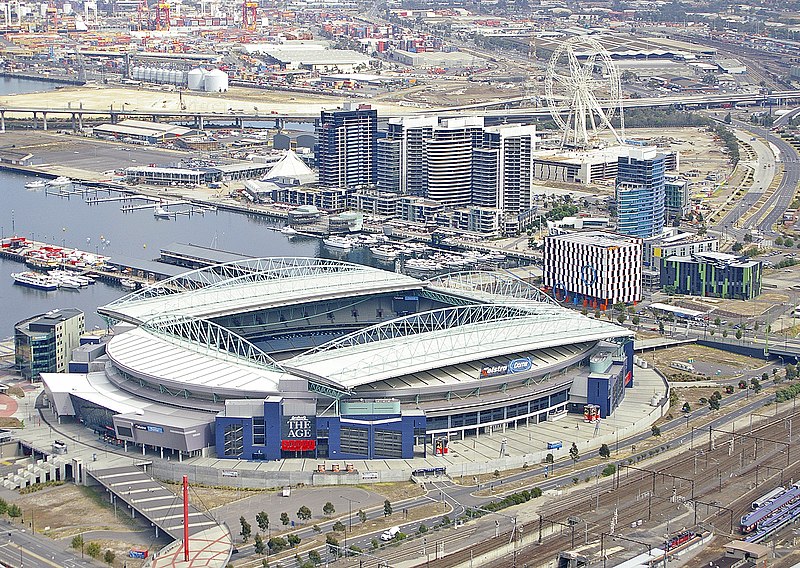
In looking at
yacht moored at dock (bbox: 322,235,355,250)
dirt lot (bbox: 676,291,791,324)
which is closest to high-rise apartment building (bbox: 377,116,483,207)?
yacht moored at dock (bbox: 322,235,355,250)

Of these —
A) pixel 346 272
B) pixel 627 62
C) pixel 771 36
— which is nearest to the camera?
pixel 346 272

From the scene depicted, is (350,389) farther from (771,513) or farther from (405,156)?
(405,156)

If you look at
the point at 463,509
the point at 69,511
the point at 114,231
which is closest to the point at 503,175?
the point at 114,231

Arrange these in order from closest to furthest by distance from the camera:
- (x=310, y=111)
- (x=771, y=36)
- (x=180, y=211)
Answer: (x=180, y=211)
(x=310, y=111)
(x=771, y=36)

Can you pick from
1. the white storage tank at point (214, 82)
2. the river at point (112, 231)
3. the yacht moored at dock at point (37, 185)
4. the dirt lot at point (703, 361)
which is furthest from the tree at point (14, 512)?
the white storage tank at point (214, 82)

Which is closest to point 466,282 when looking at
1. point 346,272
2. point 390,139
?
point 346,272

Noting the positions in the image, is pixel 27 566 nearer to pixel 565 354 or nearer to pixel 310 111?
pixel 565 354
